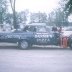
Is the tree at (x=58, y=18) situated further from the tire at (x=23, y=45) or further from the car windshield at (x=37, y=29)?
the tire at (x=23, y=45)

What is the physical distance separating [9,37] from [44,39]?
237 centimetres

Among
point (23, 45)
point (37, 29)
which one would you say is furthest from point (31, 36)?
point (23, 45)

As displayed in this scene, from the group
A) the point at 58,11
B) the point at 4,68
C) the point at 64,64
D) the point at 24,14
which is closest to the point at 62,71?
the point at 64,64

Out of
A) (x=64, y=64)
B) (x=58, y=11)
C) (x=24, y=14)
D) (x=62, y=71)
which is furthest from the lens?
(x=24, y=14)

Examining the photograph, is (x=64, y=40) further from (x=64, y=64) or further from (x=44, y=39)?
(x=64, y=64)

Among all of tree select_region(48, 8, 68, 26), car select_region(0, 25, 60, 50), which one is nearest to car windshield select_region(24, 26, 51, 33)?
car select_region(0, 25, 60, 50)

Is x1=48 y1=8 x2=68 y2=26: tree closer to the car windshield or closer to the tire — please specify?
the car windshield

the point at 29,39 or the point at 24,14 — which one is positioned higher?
the point at 24,14

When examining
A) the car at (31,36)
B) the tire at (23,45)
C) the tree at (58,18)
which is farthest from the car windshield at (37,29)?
the tree at (58,18)

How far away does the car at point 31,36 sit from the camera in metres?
15.4

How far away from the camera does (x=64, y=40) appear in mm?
15867

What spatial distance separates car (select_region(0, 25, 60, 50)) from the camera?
50.5 feet

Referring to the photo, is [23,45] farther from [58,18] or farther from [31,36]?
[58,18]

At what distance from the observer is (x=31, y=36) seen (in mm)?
15516
